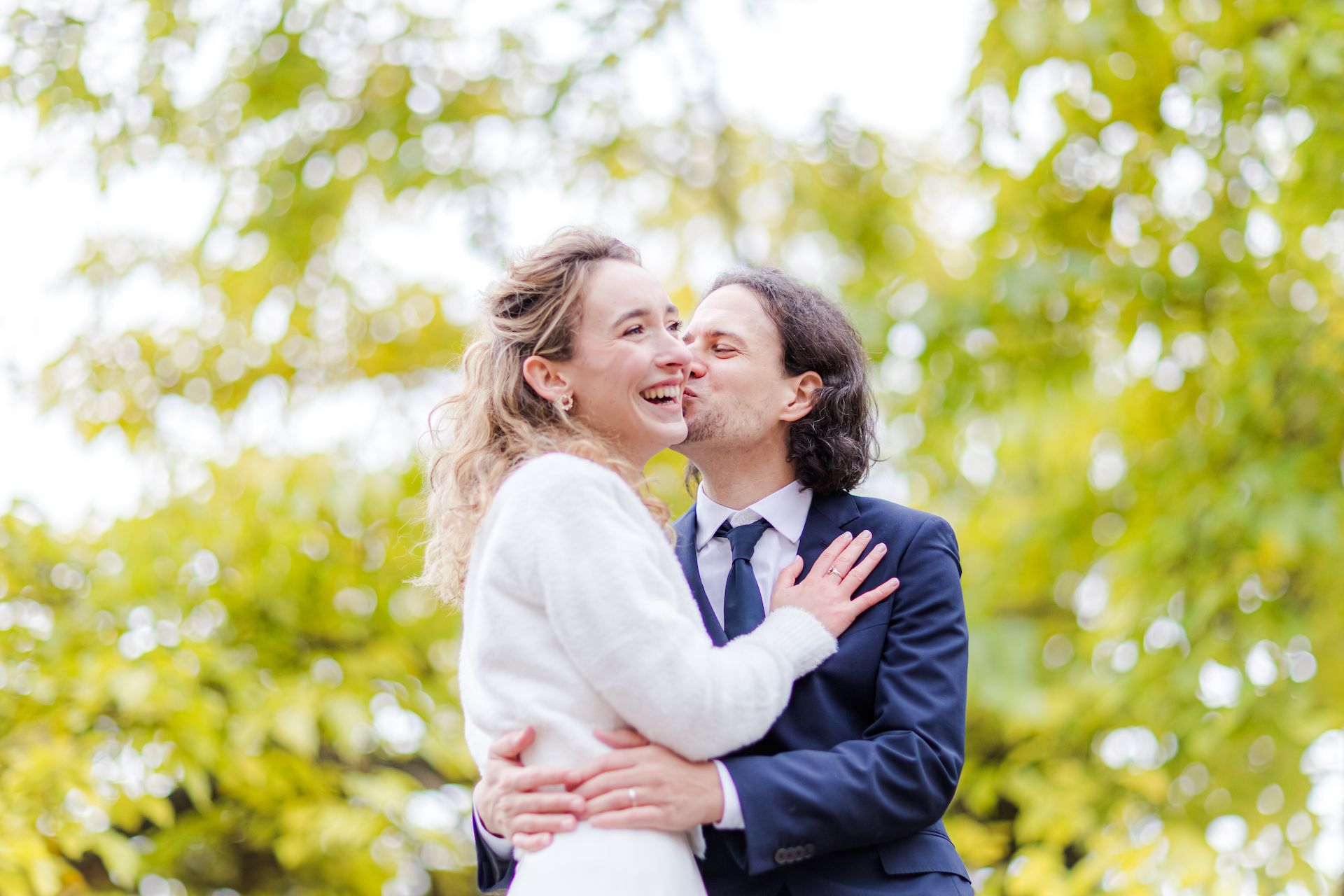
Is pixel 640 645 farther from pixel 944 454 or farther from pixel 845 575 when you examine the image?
pixel 944 454

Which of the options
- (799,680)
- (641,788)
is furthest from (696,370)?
(641,788)

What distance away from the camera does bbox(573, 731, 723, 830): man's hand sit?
5.88ft

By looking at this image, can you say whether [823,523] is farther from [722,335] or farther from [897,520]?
[722,335]

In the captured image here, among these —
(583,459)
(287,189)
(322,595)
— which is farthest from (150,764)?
(583,459)

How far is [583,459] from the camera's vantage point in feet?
6.29

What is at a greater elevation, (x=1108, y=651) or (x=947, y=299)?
(x=947, y=299)

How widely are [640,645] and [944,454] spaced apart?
3.00 meters

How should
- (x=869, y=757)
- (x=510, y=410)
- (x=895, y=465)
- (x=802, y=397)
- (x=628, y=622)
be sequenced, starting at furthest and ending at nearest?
(x=895, y=465), (x=802, y=397), (x=510, y=410), (x=869, y=757), (x=628, y=622)

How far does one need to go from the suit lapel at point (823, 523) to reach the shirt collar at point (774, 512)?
0.06 feet

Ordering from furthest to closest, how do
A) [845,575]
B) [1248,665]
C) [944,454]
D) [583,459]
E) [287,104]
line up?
[287,104] → [944,454] → [1248,665] → [845,575] → [583,459]

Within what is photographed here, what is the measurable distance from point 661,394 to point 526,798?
2.31 feet

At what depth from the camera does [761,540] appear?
7.81ft

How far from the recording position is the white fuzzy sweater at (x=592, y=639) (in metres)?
1.76

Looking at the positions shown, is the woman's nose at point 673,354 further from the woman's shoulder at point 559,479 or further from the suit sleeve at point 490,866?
the suit sleeve at point 490,866
